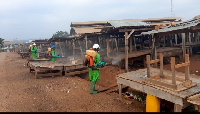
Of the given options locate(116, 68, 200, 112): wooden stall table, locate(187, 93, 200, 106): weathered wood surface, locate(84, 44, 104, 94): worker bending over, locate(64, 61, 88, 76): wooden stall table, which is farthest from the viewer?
locate(64, 61, 88, 76): wooden stall table

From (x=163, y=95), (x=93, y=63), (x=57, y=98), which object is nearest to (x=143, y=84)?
(x=163, y=95)

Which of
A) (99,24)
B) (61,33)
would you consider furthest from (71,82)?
(61,33)

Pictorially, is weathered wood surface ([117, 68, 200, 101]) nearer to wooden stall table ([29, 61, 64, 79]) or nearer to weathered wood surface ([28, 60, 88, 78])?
weathered wood surface ([28, 60, 88, 78])

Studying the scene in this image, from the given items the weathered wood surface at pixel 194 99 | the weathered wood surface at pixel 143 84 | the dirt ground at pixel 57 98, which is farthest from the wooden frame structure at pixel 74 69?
the weathered wood surface at pixel 194 99

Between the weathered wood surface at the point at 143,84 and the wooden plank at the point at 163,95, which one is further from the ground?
the weathered wood surface at the point at 143,84

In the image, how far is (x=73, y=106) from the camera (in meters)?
6.01

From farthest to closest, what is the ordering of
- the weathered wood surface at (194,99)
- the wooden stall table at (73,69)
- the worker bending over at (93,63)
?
the wooden stall table at (73,69)
the worker bending over at (93,63)
the weathered wood surface at (194,99)

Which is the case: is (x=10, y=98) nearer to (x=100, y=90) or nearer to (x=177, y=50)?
(x=100, y=90)

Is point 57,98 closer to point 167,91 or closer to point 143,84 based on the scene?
point 143,84

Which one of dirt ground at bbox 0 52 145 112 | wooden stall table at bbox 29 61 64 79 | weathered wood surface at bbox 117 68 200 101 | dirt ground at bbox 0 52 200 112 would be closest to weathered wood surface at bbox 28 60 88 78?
wooden stall table at bbox 29 61 64 79

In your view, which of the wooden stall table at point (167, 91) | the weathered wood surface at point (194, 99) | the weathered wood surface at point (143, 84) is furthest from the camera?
the weathered wood surface at point (143, 84)

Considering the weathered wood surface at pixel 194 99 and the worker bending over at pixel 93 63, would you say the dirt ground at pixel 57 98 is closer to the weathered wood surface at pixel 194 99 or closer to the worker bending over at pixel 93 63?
the worker bending over at pixel 93 63

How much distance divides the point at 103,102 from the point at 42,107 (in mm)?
2060

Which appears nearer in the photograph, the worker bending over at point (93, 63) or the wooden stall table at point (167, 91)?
the wooden stall table at point (167, 91)
